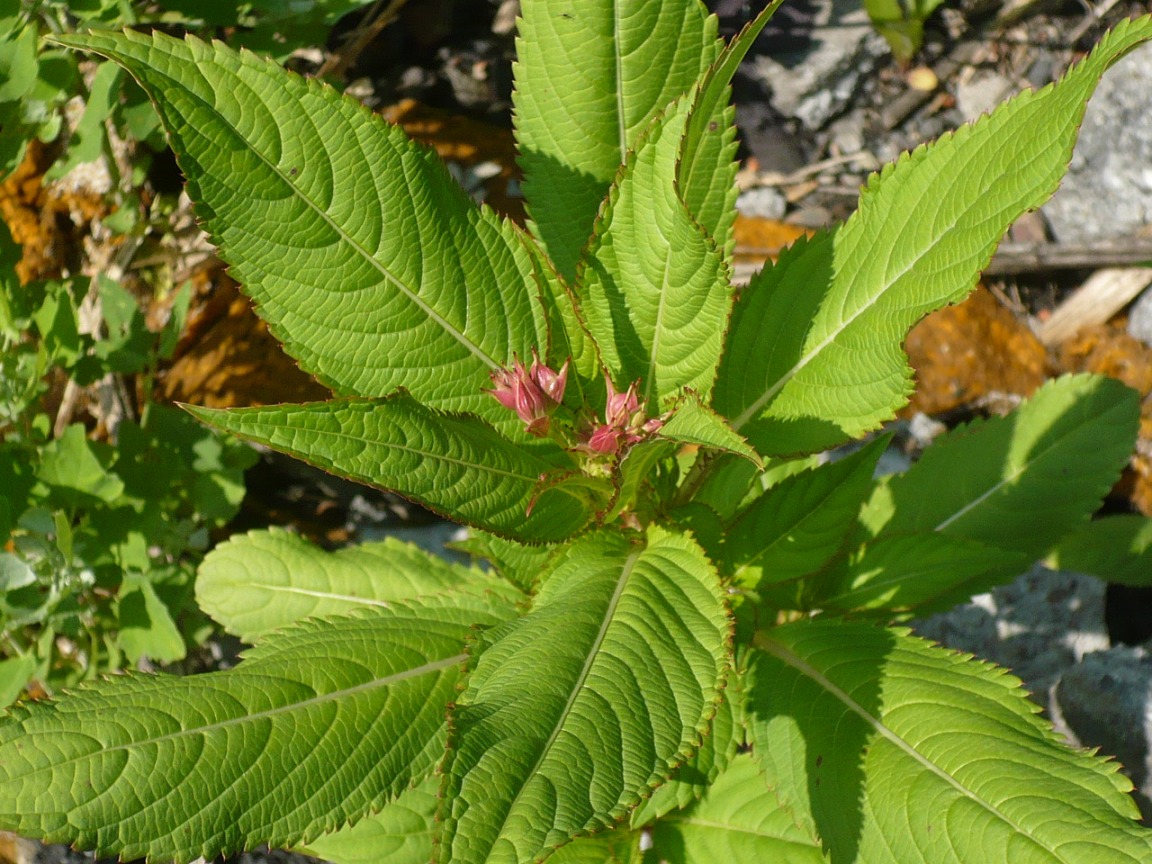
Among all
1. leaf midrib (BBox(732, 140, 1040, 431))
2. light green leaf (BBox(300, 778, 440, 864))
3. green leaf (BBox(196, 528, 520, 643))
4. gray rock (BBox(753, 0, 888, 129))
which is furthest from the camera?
gray rock (BBox(753, 0, 888, 129))

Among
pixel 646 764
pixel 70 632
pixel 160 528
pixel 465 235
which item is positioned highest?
pixel 465 235

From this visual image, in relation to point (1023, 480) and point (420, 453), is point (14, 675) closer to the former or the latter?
point (420, 453)

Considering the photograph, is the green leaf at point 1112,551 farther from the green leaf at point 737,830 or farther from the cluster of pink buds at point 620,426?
the cluster of pink buds at point 620,426

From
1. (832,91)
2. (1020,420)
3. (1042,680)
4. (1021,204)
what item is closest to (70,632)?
(1021,204)

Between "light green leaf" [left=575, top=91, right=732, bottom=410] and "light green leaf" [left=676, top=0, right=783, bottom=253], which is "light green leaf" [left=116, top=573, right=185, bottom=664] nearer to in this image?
"light green leaf" [left=575, top=91, right=732, bottom=410]

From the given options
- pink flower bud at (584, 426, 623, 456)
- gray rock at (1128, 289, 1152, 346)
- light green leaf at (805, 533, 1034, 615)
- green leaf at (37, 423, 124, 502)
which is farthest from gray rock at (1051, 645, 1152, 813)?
green leaf at (37, 423, 124, 502)

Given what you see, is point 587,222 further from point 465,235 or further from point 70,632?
point 70,632

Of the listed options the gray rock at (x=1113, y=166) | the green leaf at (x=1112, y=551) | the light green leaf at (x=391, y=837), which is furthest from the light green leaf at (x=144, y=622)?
the gray rock at (x=1113, y=166)
